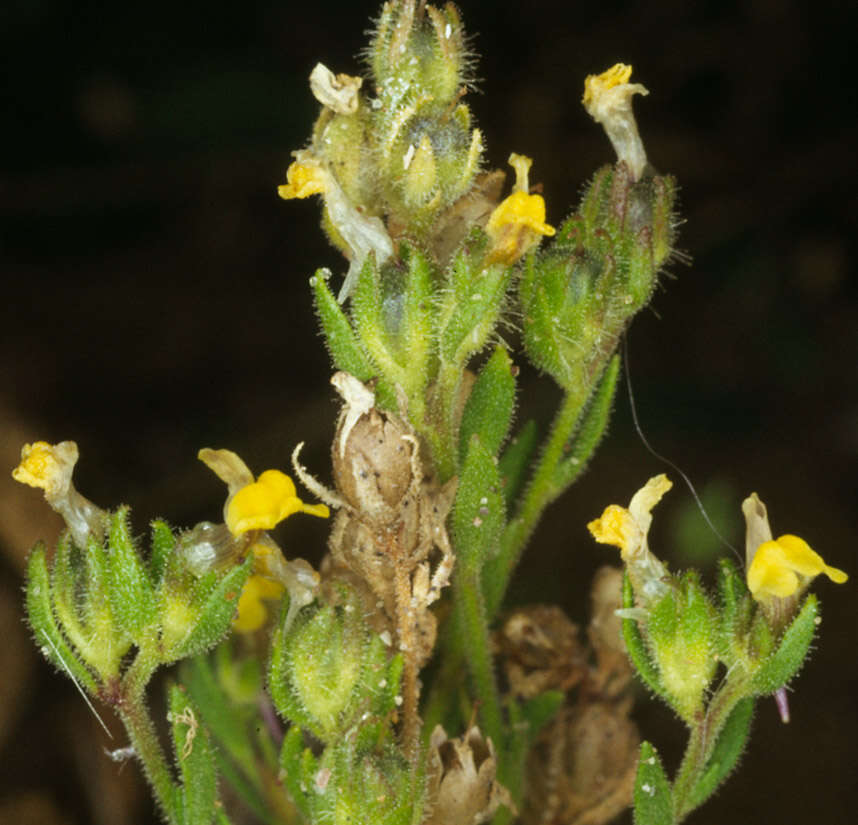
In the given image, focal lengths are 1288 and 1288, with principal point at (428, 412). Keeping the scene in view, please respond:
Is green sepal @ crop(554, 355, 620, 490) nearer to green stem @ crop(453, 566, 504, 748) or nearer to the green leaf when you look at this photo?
green stem @ crop(453, 566, 504, 748)

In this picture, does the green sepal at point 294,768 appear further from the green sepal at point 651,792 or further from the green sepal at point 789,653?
the green sepal at point 789,653

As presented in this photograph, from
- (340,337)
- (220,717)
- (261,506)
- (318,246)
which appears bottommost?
(220,717)

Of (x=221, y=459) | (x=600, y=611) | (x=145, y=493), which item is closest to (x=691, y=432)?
(x=600, y=611)

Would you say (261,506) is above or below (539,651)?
above

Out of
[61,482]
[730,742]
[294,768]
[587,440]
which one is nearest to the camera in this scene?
[61,482]

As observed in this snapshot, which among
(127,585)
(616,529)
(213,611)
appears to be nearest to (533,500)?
(616,529)

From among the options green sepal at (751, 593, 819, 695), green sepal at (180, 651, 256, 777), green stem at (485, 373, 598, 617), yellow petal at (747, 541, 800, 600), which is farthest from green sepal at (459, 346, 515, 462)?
green sepal at (180, 651, 256, 777)

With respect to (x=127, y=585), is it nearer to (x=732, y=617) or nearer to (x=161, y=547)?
(x=161, y=547)

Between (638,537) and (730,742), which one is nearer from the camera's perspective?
Answer: (638,537)
